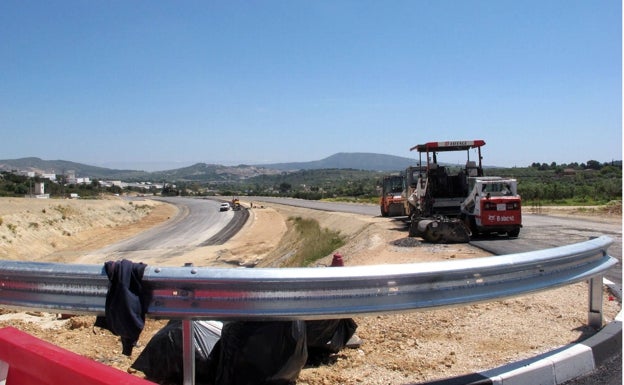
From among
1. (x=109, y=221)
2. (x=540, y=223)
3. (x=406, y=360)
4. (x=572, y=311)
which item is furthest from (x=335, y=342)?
(x=109, y=221)

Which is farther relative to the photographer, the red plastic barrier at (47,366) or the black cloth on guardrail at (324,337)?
the black cloth on guardrail at (324,337)

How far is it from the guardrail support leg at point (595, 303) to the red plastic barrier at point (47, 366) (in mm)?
4654

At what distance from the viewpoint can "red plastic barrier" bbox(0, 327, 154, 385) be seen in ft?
9.15

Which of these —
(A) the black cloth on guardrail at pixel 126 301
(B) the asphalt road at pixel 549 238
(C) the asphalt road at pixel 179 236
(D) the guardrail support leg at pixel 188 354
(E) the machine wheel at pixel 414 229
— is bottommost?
(C) the asphalt road at pixel 179 236

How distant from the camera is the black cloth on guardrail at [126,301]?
11.0 feet

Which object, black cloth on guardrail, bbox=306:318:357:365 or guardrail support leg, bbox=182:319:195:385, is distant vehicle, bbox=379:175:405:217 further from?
guardrail support leg, bbox=182:319:195:385

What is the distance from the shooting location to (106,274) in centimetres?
344

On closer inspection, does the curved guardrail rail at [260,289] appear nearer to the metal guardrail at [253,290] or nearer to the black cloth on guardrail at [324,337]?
the metal guardrail at [253,290]

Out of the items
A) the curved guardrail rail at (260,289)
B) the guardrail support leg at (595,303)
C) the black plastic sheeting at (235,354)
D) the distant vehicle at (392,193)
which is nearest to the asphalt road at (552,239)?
the guardrail support leg at (595,303)

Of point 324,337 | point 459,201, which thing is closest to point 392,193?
point 459,201

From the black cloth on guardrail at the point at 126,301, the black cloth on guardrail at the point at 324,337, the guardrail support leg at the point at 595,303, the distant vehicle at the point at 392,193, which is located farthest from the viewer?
the distant vehicle at the point at 392,193

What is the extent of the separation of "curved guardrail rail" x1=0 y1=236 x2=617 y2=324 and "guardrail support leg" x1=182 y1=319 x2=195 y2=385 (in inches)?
4.4

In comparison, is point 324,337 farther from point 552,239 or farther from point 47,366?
point 552,239

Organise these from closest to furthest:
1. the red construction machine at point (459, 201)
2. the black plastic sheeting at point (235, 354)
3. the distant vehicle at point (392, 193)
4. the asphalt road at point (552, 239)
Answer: the black plastic sheeting at point (235, 354) < the asphalt road at point (552, 239) < the red construction machine at point (459, 201) < the distant vehicle at point (392, 193)
